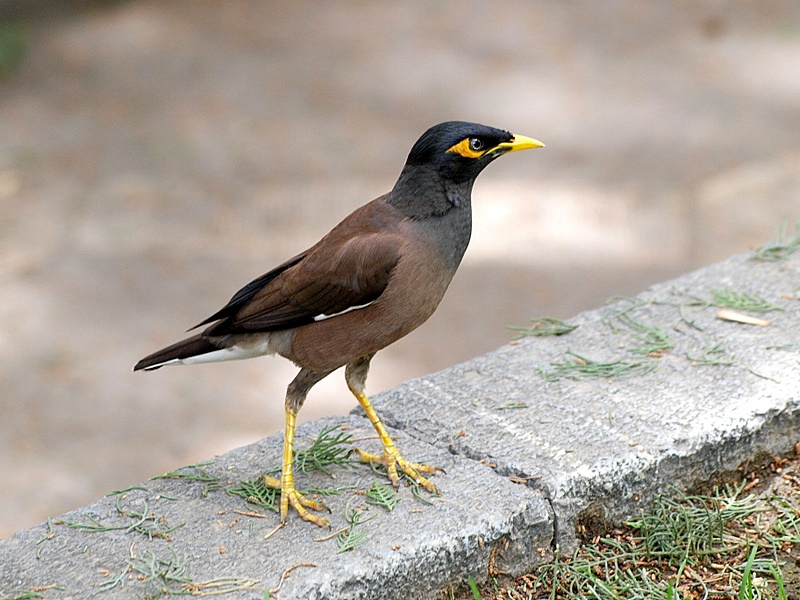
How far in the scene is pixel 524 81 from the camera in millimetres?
10359

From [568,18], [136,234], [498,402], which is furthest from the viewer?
[568,18]

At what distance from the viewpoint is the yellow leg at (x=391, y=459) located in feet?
9.95

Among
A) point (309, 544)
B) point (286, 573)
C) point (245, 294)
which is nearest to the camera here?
point (286, 573)

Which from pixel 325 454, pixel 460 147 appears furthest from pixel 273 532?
pixel 460 147

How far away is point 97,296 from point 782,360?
551cm

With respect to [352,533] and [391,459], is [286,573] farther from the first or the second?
[391,459]

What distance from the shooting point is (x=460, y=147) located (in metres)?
3.04

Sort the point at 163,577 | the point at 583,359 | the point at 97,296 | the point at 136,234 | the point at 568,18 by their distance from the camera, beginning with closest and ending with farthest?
the point at 163,577, the point at 583,359, the point at 97,296, the point at 136,234, the point at 568,18

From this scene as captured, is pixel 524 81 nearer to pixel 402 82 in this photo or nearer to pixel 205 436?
Result: pixel 402 82

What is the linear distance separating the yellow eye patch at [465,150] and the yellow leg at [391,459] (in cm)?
83

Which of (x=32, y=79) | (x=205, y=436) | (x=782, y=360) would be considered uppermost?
(x=32, y=79)

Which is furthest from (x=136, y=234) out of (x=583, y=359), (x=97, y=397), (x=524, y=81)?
(x=583, y=359)

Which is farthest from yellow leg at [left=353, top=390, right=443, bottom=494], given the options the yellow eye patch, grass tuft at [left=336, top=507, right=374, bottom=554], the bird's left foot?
the yellow eye patch

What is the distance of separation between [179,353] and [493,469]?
3.52ft
